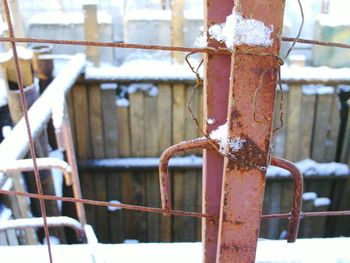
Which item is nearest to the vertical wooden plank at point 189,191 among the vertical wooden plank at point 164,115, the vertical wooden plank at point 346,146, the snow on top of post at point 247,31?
the vertical wooden plank at point 164,115

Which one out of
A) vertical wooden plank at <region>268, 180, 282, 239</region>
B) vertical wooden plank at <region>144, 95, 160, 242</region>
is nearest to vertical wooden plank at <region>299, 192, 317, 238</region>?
vertical wooden plank at <region>268, 180, 282, 239</region>

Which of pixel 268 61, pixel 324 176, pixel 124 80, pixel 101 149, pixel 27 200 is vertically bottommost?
pixel 324 176

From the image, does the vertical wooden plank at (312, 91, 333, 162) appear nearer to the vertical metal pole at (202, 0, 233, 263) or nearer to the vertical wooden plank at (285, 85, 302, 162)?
the vertical wooden plank at (285, 85, 302, 162)

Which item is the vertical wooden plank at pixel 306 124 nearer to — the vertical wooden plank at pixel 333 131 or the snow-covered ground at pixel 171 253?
the vertical wooden plank at pixel 333 131

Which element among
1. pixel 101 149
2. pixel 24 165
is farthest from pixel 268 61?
pixel 101 149

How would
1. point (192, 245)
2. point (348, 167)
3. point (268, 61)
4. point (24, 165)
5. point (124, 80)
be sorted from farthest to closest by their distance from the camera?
1. point (348, 167)
2. point (124, 80)
3. point (24, 165)
4. point (192, 245)
5. point (268, 61)

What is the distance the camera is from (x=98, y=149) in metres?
4.21

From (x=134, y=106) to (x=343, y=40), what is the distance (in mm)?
2543

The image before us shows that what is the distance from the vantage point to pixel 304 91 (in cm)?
400

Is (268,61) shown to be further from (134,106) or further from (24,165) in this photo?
(134,106)

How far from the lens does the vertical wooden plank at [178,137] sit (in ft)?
13.2

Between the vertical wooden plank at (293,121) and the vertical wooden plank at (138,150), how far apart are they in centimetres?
141

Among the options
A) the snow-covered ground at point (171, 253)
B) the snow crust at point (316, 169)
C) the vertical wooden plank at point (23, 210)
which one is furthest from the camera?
the snow crust at point (316, 169)

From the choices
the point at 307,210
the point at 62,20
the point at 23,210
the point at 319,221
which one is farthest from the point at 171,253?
the point at 62,20
